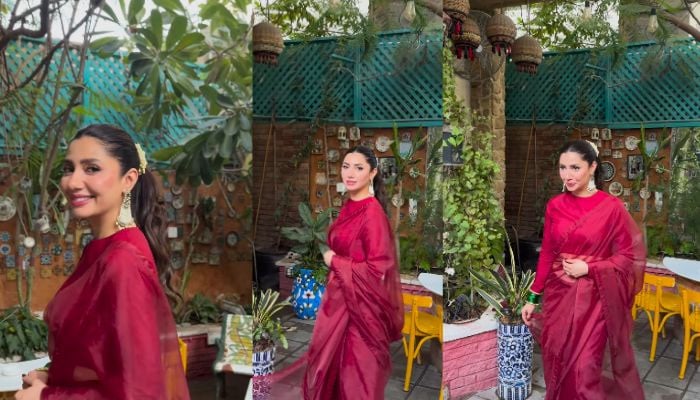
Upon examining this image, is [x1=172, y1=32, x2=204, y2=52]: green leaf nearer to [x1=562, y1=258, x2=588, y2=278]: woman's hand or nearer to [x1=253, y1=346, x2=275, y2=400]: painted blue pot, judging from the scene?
[x1=253, y1=346, x2=275, y2=400]: painted blue pot

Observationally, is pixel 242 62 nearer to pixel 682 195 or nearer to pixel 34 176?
pixel 34 176

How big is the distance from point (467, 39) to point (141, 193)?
1188mm

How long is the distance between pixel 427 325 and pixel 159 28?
49.3 inches

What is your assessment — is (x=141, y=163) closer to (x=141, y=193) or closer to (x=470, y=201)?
(x=141, y=193)

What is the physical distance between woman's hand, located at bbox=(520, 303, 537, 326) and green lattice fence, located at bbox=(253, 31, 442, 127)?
71 centimetres

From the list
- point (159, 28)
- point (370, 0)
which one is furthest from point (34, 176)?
point (370, 0)

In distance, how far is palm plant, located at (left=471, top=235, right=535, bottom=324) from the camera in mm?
2066

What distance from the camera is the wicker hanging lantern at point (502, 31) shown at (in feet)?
6.55

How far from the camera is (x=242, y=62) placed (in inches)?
71.0

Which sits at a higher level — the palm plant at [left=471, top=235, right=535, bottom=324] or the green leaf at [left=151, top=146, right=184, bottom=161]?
the green leaf at [left=151, top=146, right=184, bottom=161]

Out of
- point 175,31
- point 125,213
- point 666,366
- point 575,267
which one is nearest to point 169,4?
point 175,31

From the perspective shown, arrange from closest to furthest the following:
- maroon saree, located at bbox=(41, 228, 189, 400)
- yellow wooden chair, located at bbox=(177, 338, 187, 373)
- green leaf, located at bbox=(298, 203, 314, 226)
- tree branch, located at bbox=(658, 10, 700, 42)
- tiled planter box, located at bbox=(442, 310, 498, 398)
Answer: maroon saree, located at bbox=(41, 228, 189, 400), yellow wooden chair, located at bbox=(177, 338, 187, 373), tree branch, located at bbox=(658, 10, 700, 42), green leaf, located at bbox=(298, 203, 314, 226), tiled planter box, located at bbox=(442, 310, 498, 398)

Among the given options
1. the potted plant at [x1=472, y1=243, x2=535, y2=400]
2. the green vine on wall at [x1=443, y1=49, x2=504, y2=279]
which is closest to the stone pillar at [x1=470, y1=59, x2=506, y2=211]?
the green vine on wall at [x1=443, y1=49, x2=504, y2=279]

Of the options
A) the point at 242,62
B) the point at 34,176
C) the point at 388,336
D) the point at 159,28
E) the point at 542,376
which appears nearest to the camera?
the point at 34,176
